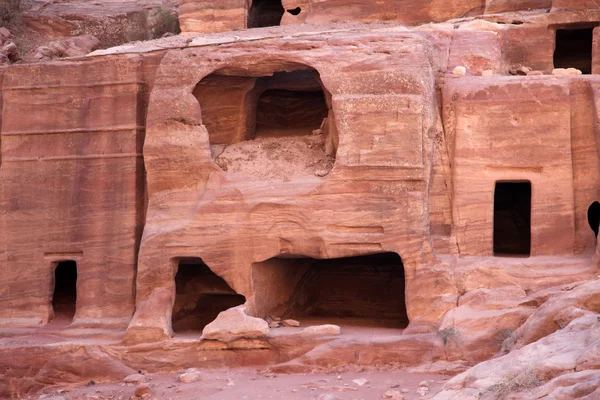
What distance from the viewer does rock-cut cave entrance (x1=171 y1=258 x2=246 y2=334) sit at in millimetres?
15422

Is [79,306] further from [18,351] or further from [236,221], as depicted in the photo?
[236,221]

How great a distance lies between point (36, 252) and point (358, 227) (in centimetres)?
545

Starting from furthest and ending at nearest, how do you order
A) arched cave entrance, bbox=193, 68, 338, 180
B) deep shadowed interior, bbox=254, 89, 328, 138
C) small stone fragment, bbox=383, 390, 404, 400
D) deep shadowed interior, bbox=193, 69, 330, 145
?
deep shadowed interior, bbox=254, 89, 328, 138, deep shadowed interior, bbox=193, 69, 330, 145, arched cave entrance, bbox=193, 68, 338, 180, small stone fragment, bbox=383, 390, 404, 400

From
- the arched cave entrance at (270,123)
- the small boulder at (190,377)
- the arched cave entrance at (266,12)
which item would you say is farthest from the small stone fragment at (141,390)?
the arched cave entrance at (266,12)

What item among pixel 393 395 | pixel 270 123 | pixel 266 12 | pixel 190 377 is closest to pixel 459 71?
pixel 270 123

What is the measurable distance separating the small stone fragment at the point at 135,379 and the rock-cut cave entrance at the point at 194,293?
6.33 ft

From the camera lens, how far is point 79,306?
14883 mm

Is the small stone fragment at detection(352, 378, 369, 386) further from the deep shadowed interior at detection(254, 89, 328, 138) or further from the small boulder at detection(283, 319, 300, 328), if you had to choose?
the deep shadowed interior at detection(254, 89, 328, 138)

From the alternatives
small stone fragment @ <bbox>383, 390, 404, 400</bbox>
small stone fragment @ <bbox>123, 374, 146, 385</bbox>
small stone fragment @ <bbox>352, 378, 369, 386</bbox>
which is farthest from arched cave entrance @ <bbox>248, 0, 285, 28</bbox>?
small stone fragment @ <bbox>383, 390, 404, 400</bbox>

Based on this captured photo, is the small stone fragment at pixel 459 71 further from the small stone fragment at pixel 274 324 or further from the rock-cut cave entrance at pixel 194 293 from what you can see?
the rock-cut cave entrance at pixel 194 293

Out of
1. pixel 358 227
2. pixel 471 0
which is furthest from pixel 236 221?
pixel 471 0

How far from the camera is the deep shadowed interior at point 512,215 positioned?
54.0ft

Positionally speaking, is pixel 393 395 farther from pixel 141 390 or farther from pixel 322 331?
pixel 141 390

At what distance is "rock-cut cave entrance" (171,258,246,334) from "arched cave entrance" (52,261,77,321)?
72.9 inches
